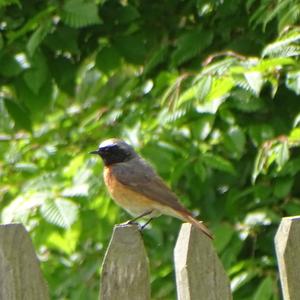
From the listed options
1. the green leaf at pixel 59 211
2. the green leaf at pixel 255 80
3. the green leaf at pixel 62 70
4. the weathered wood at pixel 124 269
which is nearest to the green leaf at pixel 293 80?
the green leaf at pixel 255 80

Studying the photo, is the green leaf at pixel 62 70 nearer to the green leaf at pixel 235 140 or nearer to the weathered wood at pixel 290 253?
the green leaf at pixel 235 140

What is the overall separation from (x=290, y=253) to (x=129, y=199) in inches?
75.1

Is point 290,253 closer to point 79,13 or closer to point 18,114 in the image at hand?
point 79,13

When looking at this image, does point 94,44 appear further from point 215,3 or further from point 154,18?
point 215,3

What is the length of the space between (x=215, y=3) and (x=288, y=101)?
0.65 metres

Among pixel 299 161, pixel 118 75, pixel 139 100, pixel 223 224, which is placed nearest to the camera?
pixel 299 161

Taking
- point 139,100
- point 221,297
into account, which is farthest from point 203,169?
point 221,297

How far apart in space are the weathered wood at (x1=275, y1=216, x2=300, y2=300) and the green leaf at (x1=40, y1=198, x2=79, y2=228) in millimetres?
2053

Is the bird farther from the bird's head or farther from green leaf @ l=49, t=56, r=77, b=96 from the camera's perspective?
green leaf @ l=49, t=56, r=77, b=96

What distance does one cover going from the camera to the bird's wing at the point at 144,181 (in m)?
4.55

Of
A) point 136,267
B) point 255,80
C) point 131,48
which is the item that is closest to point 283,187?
point 255,80

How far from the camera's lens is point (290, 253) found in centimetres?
306

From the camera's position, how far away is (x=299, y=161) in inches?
197

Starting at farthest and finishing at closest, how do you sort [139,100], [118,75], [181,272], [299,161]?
1. [118,75]
2. [139,100]
3. [299,161]
4. [181,272]
